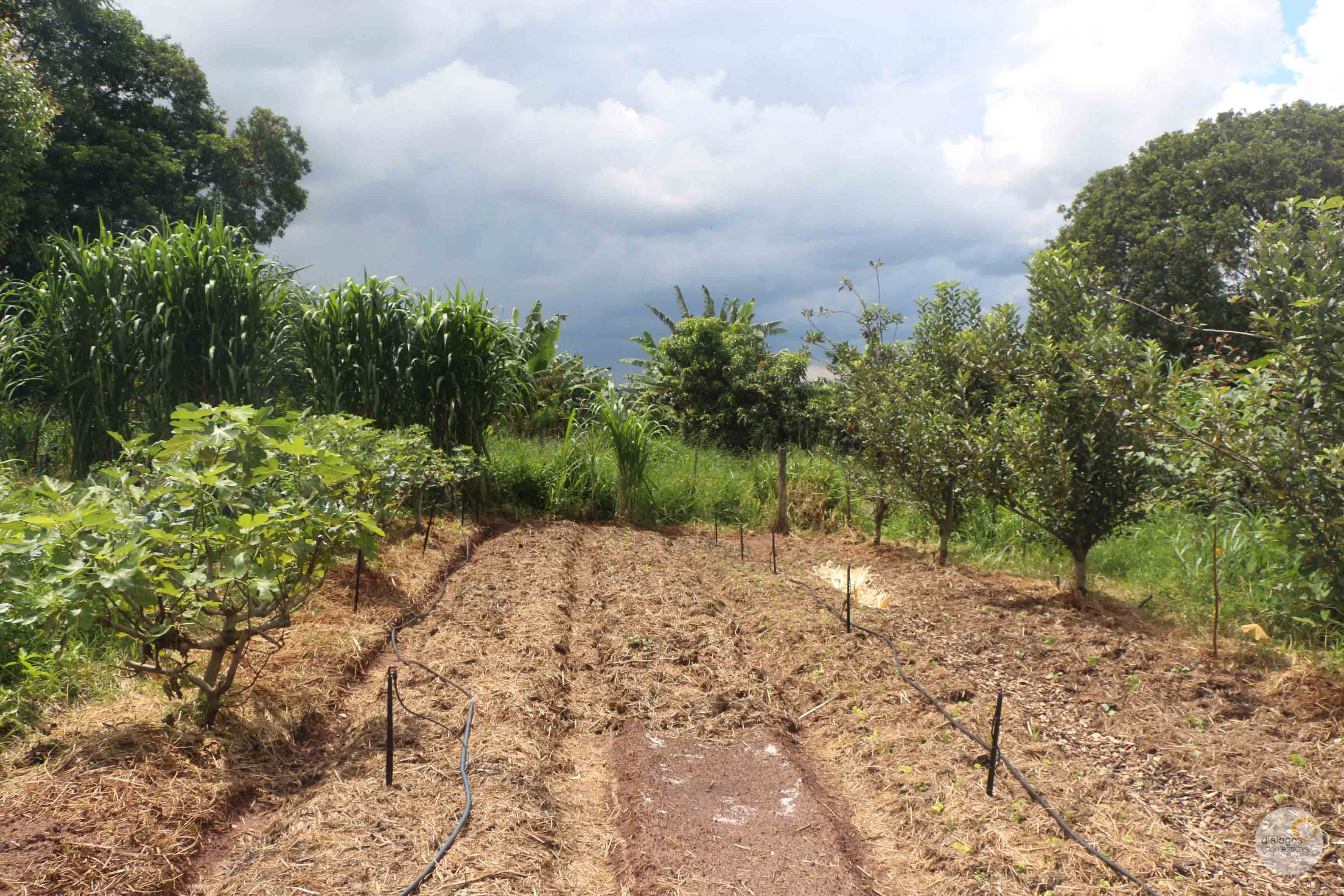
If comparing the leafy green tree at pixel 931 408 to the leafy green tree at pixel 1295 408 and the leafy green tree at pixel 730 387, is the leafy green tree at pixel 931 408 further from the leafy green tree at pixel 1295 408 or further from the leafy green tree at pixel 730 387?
the leafy green tree at pixel 730 387

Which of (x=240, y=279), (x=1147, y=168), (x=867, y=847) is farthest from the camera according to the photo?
(x=1147, y=168)

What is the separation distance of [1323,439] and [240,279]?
780 centimetres

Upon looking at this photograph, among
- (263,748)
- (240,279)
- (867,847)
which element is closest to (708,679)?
(867,847)

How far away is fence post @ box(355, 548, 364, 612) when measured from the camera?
5.01 meters

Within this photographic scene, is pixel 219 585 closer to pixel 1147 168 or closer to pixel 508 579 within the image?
pixel 508 579

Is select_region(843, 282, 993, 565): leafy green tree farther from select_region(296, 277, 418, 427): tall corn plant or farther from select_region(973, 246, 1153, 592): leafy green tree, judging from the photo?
select_region(296, 277, 418, 427): tall corn plant

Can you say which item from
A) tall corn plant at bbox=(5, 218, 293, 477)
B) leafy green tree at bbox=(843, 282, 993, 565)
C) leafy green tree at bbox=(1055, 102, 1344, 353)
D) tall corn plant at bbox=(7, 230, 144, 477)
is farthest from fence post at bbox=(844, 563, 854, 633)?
leafy green tree at bbox=(1055, 102, 1344, 353)

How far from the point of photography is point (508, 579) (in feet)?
20.2

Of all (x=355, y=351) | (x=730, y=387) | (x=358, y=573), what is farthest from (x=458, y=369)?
(x=730, y=387)

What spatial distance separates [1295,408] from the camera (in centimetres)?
387

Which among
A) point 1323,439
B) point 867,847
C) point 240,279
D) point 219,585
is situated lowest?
point 867,847

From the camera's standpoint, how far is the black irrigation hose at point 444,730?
2.42 m

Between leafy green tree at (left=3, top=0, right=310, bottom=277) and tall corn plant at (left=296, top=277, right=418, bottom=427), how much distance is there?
336 inches

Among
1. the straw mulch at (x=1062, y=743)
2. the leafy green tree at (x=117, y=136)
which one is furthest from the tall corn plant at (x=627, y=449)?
the leafy green tree at (x=117, y=136)
